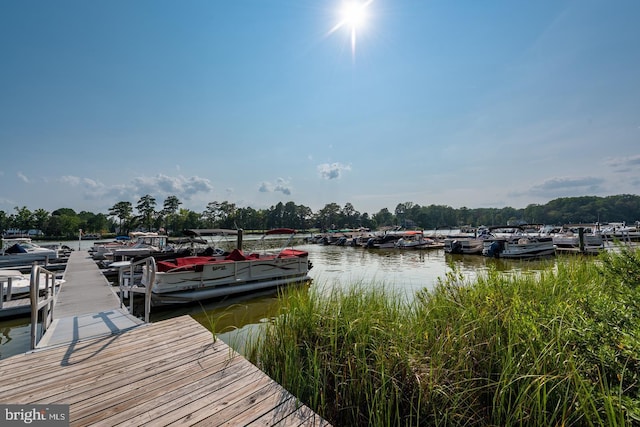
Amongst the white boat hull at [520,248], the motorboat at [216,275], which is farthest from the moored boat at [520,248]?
the motorboat at [216,275]

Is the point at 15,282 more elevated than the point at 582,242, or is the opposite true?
the point at 15,282

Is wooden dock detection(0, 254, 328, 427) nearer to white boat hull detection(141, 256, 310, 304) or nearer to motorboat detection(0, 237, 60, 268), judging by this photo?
white boat hull detection(141, 256, 310, 304)

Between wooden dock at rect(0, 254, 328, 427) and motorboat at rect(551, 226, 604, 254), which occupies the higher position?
wooden dock at rect(0, 254, 328, 427)

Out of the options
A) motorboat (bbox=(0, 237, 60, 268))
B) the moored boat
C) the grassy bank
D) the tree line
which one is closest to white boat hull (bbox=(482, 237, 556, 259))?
the moored boat

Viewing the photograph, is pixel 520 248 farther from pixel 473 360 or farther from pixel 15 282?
pixel 15 282

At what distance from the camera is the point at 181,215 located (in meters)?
77.1

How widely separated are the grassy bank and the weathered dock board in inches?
22.0

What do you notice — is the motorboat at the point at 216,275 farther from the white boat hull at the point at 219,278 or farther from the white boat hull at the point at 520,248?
the white boat hull at the point at 520,248

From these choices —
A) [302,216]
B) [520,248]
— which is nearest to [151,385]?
[520,248]

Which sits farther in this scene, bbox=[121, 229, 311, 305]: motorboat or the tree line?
the tree line

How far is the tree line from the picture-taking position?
70750mm

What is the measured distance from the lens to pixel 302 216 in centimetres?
10475

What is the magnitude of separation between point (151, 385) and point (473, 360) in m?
3.30

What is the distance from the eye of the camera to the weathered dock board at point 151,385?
241 cm
